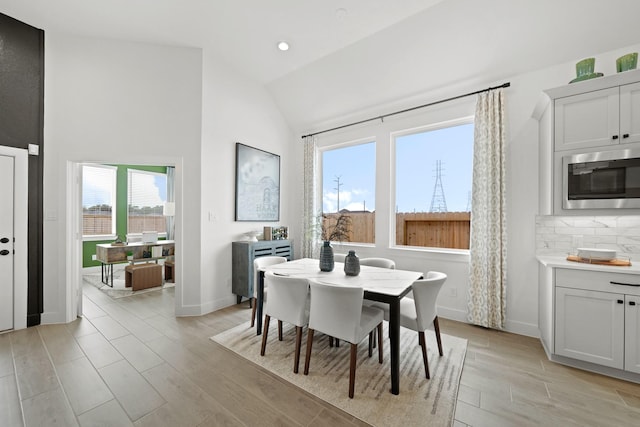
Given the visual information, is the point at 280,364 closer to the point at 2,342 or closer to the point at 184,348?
the point at 184,348

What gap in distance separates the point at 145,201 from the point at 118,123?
3785 mm

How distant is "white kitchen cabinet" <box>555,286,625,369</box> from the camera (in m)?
2.08

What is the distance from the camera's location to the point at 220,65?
12.2 ft

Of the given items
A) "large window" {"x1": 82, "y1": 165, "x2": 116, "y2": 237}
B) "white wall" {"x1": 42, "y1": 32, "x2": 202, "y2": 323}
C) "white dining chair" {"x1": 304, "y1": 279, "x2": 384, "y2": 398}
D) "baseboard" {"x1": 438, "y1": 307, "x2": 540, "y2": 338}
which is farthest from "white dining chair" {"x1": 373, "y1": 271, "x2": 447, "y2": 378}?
"large window" {"x1": 82, "y1": 165, "x2": 116, "y2": 237}

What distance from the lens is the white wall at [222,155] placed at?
3.56m

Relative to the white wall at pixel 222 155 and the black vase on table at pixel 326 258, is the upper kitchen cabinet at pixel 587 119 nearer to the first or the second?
the black vase on table at pixel 326 258

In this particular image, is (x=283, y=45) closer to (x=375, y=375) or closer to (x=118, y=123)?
(x=118, y=123)

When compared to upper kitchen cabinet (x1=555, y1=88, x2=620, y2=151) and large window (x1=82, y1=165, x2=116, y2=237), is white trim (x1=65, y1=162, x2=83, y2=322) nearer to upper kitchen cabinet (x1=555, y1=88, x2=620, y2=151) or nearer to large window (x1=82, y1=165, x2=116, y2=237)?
large window (x1=82, y1=165, x2=116, y2=237)

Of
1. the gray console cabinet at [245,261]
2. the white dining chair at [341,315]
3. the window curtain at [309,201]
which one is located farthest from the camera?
the window curtain at [309,201]

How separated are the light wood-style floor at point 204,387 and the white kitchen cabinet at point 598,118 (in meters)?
2.00

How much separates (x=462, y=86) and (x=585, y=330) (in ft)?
9.29

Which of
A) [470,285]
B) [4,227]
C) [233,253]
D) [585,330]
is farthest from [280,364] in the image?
[4,227]

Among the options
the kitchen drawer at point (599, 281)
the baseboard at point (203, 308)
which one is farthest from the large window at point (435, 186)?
the baseboard at point (203, 308)

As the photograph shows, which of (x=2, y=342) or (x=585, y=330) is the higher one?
(x=585, y=330)
